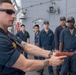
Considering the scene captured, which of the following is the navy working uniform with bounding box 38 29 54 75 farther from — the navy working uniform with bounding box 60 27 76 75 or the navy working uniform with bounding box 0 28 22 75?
the navy working uniform with bounding box 0 28 22 75

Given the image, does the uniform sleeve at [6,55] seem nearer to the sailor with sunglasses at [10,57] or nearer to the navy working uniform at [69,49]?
the sailor with sunglasses at [10,57]

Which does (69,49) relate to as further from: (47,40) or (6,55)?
(6,55)

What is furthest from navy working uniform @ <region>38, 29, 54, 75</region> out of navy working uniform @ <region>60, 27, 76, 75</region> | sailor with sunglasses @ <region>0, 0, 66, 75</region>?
sailor with sunglasses @ <region>0, 0, 66, 75</region>

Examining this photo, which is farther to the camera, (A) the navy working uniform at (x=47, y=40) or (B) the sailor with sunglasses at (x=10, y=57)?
(A) the navy working uniform at (x=47, y=40)

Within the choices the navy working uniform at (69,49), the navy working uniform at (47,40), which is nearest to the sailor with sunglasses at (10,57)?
the navy working uniform at (69,49)

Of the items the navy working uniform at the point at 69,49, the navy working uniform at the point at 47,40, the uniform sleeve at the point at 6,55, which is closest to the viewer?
the uniform sleeve at the point at 6,55

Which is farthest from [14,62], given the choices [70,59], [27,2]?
[27,2]

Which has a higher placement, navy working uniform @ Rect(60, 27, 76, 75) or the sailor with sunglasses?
the sailor with sunglasses

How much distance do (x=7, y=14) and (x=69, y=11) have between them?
11.1 m

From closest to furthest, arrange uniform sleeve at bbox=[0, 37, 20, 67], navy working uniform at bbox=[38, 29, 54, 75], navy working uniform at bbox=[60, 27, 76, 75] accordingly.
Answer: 1. uniform sleeve at bbox=[0, 37, 20, 67]
2. navy working uniform at bbox=[60, 27, 76, 75]
3. navy working uniform at bbox=[38, 29, 54, 75]

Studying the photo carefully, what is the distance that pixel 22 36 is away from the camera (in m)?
12.0

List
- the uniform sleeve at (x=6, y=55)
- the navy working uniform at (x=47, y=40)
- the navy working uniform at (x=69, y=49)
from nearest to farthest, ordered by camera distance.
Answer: the uniform sleeve at (x=6, y=55) → the navy working uniform at (x=69, y=49) → the navy working uniform at (x=47, y=40)

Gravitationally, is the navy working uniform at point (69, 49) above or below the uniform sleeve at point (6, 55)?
below

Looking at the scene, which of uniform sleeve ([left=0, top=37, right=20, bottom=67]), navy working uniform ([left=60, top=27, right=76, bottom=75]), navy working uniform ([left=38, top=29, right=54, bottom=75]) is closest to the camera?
uniform sleeve ([left=0, top=37, right=20, bottom=67])
